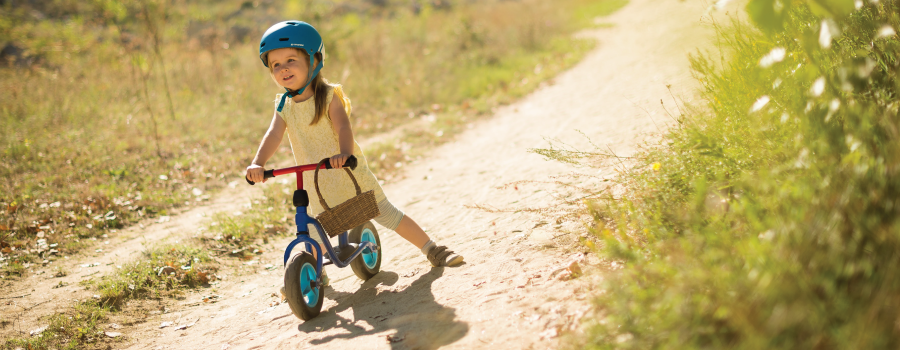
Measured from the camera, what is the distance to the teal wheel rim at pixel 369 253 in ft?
12.4

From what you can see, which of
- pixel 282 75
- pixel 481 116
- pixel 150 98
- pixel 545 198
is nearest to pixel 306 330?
pixel 282 75

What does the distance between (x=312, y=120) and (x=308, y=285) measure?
100 cm

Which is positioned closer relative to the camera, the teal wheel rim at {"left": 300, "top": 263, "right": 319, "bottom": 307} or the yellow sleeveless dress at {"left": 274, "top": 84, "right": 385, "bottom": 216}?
the teal wheel rim at {"left": 300, "top": 263, "right": 319, "bottom": 307}

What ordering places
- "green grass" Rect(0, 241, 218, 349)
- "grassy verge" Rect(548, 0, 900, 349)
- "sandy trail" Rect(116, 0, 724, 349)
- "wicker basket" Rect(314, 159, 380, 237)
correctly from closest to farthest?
1. "grassy verge" Rect(548, 0, 900, 349)
2. "sandy trail" Rect(116, 0, 724, 349)
3. "wicker basket" Rect(314, 159, 380, 237)
4. "green grass" Rect(0, 241, 218, 349)

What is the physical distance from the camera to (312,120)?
3486 mm

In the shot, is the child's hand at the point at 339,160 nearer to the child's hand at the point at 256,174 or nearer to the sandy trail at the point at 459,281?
the child's hand at the point at 256,174

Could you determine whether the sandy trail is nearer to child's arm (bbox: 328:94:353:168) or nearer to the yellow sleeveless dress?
the yellow sleeveless dress

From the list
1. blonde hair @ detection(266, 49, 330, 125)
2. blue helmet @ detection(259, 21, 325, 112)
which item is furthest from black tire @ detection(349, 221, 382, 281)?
blue helmet @ detection(259, 21, 325, 112)

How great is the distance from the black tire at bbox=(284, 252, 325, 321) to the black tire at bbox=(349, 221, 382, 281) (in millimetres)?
437

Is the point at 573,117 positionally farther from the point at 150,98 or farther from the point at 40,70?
the point at 40,70

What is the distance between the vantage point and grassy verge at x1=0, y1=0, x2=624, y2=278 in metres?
6.20

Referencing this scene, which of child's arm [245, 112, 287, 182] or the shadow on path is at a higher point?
child's arm [245, 112, 287, 182]

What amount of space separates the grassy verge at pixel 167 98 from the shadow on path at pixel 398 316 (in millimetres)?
3157

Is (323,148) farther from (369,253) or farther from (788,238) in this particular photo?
(788,238)
